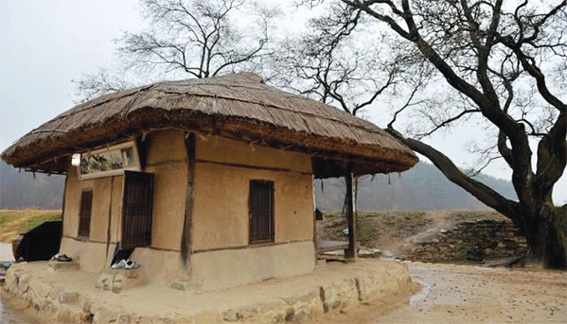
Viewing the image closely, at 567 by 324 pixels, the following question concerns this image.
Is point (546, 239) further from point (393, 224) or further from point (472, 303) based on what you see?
point (393, 224)

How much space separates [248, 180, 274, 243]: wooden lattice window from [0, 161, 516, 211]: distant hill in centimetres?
2069

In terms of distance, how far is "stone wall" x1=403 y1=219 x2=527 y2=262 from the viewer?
13.0m

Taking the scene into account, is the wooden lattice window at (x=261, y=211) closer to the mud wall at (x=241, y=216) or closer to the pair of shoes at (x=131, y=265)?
the mud wall at (x=241, y=216)

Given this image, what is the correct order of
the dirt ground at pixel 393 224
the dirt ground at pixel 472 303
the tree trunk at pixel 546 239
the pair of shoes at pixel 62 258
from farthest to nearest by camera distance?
the dirt ground at pixel 393 224 → the tree trunk at pixel 546 239 → the pair of shoes at pixel 62 258 → the dirt ground at pixel 472 303

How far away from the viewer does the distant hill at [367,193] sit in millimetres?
29406

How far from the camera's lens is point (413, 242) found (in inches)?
569

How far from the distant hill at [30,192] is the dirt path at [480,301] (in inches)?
1197

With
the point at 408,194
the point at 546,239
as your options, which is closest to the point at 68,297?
the point at 546,239

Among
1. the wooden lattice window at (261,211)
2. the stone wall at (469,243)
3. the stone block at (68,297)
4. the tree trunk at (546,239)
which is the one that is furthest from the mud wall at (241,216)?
the stone wall at (469,243)

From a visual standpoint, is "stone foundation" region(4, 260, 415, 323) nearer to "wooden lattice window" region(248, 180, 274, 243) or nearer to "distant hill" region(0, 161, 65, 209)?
"wooden lattice window" region(248, 180, 274, 243)

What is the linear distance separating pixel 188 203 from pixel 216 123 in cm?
112

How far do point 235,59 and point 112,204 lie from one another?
11.7 m

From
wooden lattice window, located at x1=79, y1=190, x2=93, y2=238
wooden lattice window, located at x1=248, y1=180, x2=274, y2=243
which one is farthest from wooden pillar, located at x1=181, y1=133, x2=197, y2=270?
wooden lattice window, located at x1=79, y1=190, x2=93, y2=238

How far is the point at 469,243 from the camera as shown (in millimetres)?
13859
